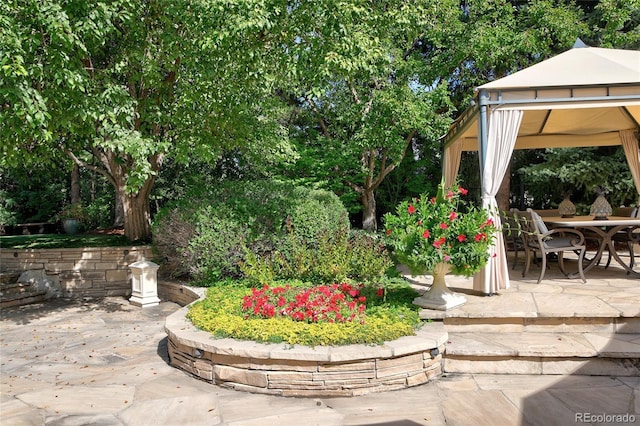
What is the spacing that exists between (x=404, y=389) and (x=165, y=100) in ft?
16.8

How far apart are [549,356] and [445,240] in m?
1.18

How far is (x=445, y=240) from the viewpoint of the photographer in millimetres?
3996

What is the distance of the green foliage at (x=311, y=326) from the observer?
11.3ft

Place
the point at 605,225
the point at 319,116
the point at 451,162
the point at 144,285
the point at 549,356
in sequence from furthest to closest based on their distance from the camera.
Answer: the point at 319,116, the point at 451,162, the point at 144,285, the point at 605,225, the point at 549,356

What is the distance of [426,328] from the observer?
12.4 feet

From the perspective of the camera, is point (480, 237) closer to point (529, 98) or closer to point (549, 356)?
point (549, 356)

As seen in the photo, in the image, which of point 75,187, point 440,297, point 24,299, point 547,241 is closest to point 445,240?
point 440,297

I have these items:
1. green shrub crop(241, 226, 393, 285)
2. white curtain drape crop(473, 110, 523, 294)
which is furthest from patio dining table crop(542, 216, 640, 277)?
green shrub crop(241, 226, 393, 285)

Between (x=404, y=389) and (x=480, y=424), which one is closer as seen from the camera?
(x=480, y=424)

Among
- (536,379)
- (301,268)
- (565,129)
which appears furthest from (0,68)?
(565,129)

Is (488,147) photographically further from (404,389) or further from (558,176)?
(558,176)

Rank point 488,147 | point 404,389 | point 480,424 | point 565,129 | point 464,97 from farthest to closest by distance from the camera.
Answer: point 464,97, point 565,129, point 488,147, point 404,389, point 480,424

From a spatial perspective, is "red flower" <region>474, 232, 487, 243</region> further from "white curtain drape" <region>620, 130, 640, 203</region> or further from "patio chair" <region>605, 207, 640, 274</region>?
"white curtain drape" <region>620, 130, 640, 203</region>

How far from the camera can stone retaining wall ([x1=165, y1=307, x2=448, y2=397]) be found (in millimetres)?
3248
